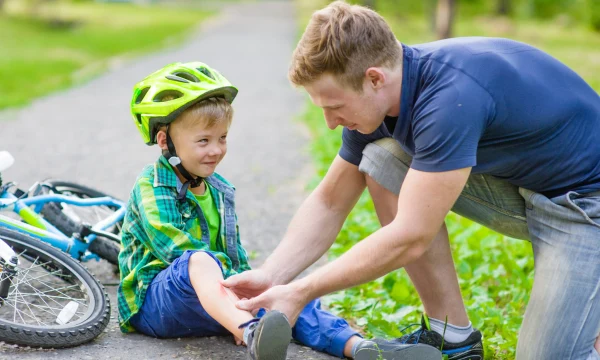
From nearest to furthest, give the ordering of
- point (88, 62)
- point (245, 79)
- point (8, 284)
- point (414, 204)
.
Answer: point (414, 204) < point (8, 284) < point (245, 79) < point (88, 62)

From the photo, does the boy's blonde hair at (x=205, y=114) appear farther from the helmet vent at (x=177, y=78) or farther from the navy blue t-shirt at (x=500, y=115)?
the navy blue t-shirt at (x=500, y=115)

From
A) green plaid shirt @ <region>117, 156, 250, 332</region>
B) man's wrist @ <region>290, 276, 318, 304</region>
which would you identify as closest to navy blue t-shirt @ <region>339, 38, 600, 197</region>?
man's wrist @ <region>290, 276, 318, 304</region>

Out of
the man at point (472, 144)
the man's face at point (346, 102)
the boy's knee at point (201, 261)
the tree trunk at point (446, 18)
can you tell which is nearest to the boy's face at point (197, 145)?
the boy's knee at point (201, 261)

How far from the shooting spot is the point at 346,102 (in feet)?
9.57

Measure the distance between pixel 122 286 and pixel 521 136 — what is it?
5.71 feet

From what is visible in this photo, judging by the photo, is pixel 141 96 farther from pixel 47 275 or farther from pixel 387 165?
pixel 387 165

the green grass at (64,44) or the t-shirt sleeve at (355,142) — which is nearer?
the t-shirt sleeve at (355,142)

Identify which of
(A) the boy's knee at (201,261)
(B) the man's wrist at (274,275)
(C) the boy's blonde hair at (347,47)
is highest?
(C) the boy's blonde hair at (347,47)

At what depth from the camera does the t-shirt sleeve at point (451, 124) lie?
273cm

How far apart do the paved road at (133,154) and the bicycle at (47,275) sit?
0.30 ft

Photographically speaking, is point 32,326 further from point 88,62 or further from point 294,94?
point 88,62

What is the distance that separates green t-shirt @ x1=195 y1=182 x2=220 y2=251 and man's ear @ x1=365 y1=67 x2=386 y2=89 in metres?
0.99

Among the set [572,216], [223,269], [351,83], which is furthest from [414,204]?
[223,269]

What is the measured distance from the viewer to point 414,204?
2.79 m
